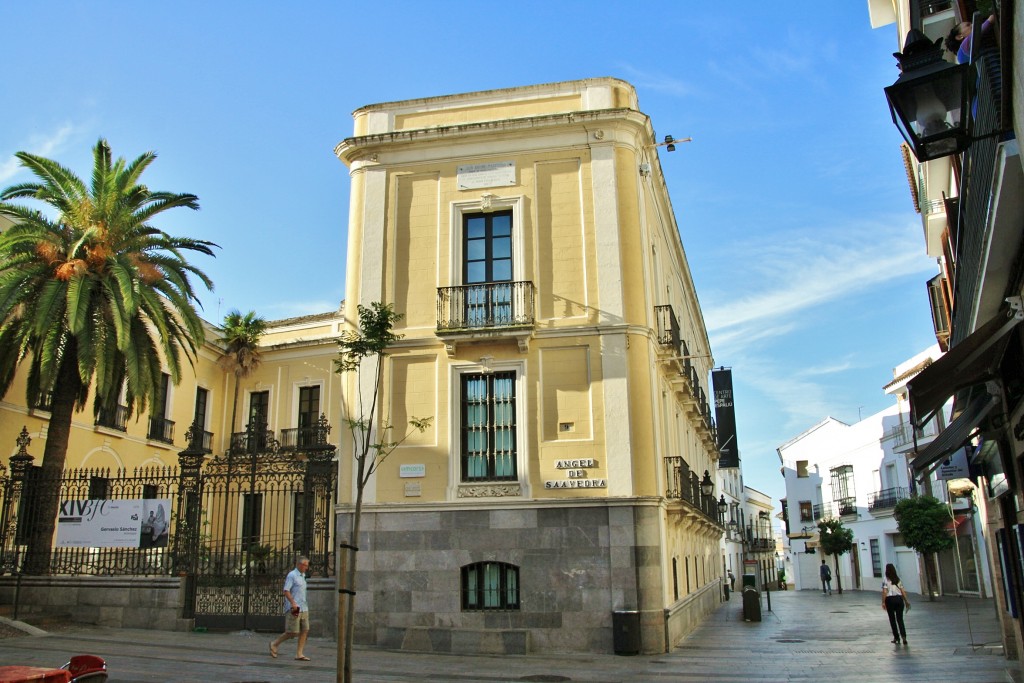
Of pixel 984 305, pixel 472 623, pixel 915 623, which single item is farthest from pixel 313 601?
pixel 915 623

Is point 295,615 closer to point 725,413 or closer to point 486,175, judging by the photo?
point 486,175

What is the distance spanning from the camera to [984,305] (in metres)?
8.45

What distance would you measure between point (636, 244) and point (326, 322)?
20072 mm

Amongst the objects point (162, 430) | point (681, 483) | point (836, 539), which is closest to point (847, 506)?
point (836, 539)

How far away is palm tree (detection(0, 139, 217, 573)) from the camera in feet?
58.8

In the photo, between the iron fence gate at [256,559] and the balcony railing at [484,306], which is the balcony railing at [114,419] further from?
the balcony railing at [484,306]

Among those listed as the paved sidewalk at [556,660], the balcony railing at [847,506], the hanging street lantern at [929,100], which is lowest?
the paved sidewalk at [556,660]

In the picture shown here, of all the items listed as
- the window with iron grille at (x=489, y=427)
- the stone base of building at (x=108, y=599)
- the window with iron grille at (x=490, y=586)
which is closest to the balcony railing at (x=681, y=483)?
the window with iron grille at (x=489, y=427)

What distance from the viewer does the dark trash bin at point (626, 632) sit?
1486cm

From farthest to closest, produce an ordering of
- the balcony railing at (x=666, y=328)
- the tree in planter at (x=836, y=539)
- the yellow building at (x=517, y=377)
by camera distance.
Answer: the tree in planter at (x=836, y=539)
the balcony railing at (x=666, y=328)
the yellow building at (x=517, y=377)

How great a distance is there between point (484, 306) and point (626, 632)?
268 inches

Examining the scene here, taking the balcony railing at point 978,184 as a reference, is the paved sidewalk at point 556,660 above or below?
below

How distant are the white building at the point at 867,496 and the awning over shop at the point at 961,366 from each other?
25.0 meters

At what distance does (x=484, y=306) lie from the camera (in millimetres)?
16953
